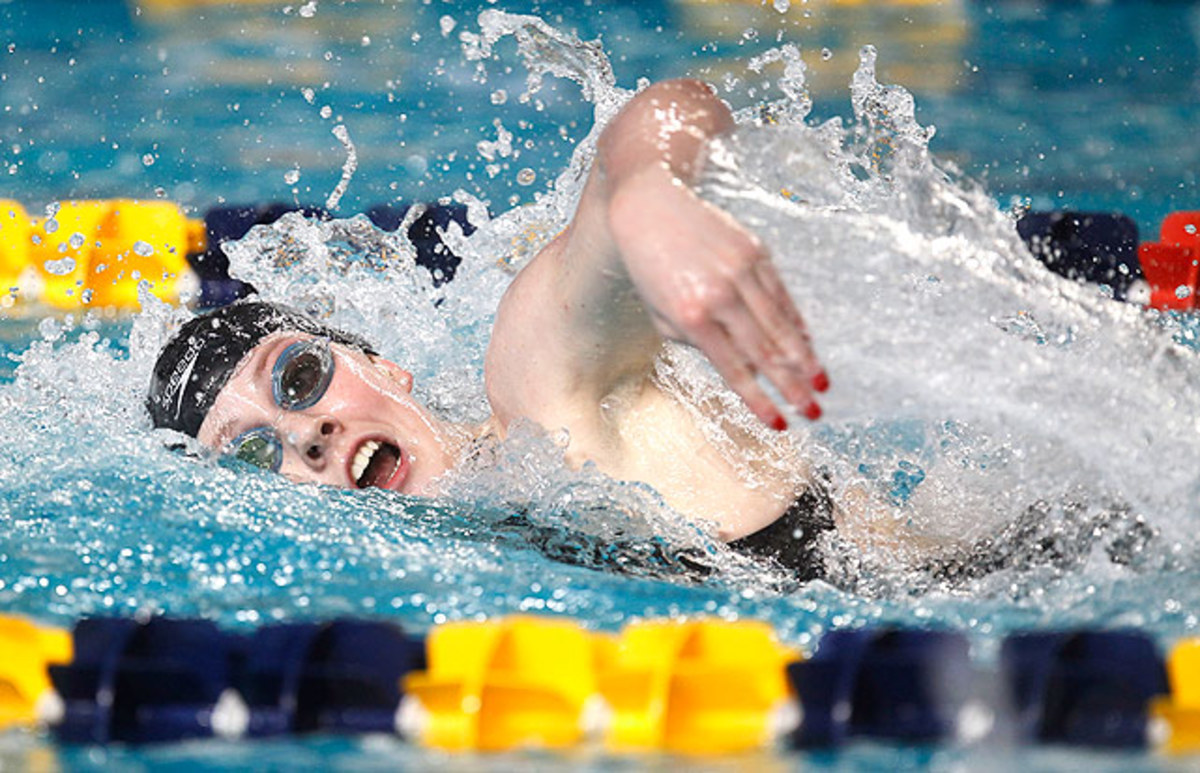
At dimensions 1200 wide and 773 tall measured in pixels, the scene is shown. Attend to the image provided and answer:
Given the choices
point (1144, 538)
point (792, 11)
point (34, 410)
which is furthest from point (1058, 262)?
point (792, 11)

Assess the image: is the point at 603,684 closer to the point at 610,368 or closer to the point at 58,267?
the point at 610,368

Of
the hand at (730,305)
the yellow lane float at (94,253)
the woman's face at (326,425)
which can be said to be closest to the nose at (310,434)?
the woman's face at (326,425)

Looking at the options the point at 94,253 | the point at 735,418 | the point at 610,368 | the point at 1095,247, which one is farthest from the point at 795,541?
the point at 94,253

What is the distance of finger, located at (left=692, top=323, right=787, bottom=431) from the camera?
1140 mm

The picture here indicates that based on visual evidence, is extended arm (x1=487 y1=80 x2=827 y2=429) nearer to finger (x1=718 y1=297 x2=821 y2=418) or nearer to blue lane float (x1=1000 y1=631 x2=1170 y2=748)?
finger (x1=718 y1=297 x2=821 y2=418)

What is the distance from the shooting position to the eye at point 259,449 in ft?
6.42

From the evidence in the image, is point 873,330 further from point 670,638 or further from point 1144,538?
point 1144,538

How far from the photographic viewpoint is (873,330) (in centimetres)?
140

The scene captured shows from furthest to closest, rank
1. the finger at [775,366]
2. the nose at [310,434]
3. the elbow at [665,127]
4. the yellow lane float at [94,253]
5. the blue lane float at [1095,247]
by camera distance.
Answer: the yellow lane float at [94,253], the blue lane float at [1095,247], the nose at [310,434], the elbow at [665,127], the finger at [775,366]

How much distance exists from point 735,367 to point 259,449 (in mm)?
991

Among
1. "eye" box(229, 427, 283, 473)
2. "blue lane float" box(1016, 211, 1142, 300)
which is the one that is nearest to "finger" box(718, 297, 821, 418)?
"eye" box(229, 427, 283, 473)

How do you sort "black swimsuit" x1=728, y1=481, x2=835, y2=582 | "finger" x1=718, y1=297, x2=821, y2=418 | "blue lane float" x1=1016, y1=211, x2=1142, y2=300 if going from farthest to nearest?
1. "blue lane float" x1=1016, y1=211, x2=1142, y2=300
2. "black swimsuit" x1=728, y1=481, x2=835, y2=582
3. "finger" x1=718, y1=297, x2=821, y2=418

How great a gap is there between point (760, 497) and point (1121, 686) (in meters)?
0.58

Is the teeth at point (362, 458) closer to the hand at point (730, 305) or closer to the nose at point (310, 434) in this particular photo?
the nose at point (310, 434)
